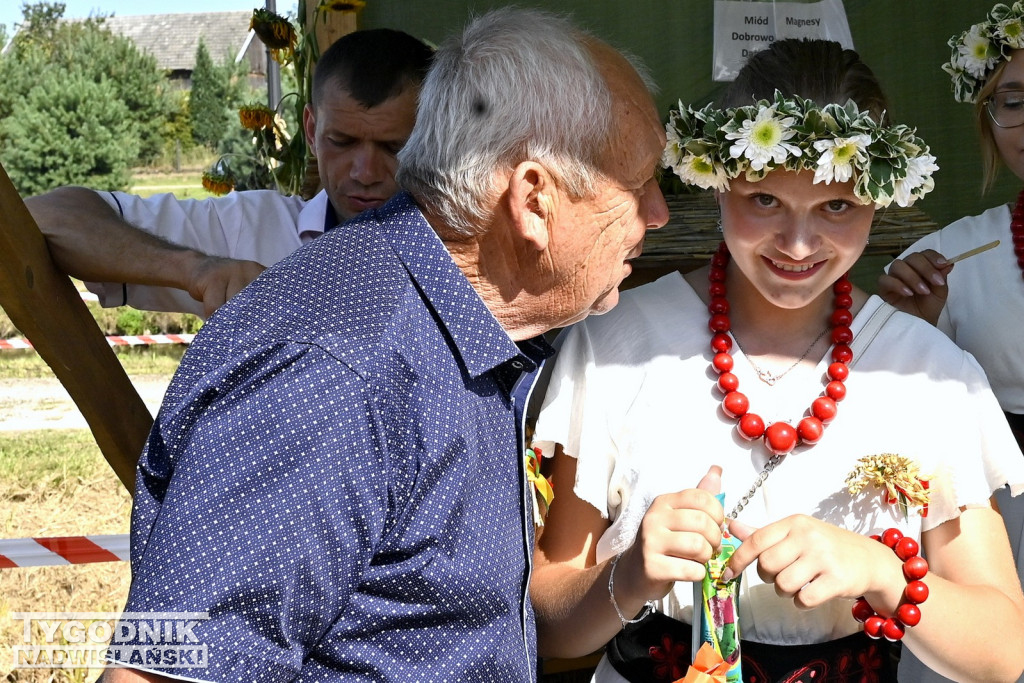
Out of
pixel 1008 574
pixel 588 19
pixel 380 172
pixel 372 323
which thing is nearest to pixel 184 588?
pixel 372 323

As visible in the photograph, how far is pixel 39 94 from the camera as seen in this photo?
23.3 meters

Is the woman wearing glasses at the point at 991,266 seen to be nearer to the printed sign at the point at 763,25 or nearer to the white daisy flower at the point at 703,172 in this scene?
the white daisy flower at the point at 703,172

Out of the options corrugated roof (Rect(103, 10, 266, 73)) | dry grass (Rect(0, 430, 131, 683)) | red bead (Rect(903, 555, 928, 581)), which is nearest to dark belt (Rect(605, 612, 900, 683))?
red bead (Rect(903, 555, 928, 581))

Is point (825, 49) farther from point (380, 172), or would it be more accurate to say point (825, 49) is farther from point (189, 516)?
point (189, 516)

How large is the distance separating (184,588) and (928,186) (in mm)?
1550

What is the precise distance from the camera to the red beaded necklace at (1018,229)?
8.46ft

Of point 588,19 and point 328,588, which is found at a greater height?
point 588,19

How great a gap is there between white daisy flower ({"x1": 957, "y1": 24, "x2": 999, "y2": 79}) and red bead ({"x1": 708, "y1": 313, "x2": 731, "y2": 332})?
1.12 m

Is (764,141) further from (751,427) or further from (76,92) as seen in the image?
(76,92)

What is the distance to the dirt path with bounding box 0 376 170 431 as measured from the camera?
8695 millimetres

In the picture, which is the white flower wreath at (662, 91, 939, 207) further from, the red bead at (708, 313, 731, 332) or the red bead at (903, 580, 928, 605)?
the red bead at (903, 580, 928, 605)

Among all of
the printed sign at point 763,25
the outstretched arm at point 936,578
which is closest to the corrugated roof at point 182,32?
the printed sign at point 763,25

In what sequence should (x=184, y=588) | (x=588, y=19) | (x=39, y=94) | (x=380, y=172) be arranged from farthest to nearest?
(x=39, y=94) → (x=588, y=19) → (x=380, y=172) → (x=184, y=588)

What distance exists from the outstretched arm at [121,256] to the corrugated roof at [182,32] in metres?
44.8
